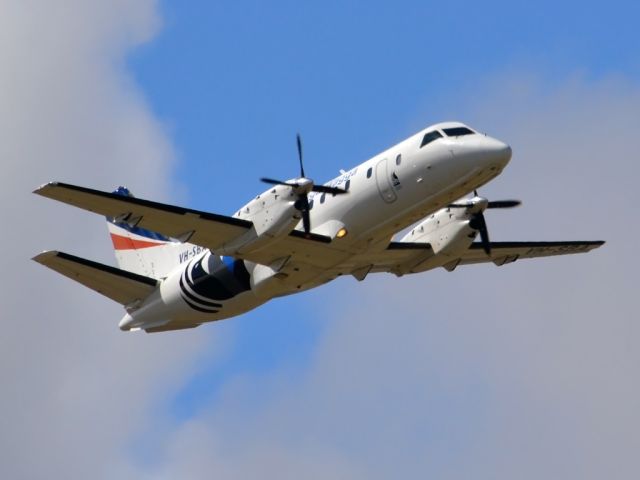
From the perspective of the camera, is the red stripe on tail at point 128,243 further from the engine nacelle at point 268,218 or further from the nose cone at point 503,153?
the nose cone at point 503,153

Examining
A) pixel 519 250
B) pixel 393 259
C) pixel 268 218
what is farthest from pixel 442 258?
pixel 268 218

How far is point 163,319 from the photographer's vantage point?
36938 millimetres

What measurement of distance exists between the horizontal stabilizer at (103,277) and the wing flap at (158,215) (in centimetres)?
388

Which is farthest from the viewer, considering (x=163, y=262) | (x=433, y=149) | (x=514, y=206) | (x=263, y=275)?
(x=163, y=262)

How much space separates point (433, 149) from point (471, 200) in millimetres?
4095

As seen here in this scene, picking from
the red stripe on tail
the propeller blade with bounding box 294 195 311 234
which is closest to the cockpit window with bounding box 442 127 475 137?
the propeller blade with bounding box 294 195 311 234

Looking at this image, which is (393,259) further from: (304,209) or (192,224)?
(192,224)

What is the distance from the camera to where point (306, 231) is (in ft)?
106

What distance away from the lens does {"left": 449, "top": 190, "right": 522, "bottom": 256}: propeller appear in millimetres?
35188

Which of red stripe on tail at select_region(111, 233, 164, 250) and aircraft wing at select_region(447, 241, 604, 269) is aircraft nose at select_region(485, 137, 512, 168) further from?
red stripe on tail at select_region(111, 233, 164, 250)

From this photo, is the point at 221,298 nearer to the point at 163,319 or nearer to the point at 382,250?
the point at 163,319

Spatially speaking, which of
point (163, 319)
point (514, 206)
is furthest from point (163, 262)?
point (514, 206)

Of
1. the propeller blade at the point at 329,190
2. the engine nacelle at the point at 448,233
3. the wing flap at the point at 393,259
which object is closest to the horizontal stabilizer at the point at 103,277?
the wing flap at the point at 393,259

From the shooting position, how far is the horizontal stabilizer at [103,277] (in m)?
34.8
